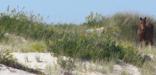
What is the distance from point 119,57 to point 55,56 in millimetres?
1881

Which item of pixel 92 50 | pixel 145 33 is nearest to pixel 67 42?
pixel 92 50

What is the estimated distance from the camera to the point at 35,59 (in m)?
11.7

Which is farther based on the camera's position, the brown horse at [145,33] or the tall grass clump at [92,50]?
the brown horse at [145,33]

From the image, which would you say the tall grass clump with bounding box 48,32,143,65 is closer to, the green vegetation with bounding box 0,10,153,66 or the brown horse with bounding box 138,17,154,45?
the green vegetation with bounding box 0,10,153,66

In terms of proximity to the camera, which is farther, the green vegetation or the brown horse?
the brown horse

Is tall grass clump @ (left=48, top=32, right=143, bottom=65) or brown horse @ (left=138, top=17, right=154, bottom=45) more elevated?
brown horse @ (left=138, top=17, right=154, bottom=45)

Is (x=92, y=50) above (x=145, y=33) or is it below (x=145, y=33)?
below

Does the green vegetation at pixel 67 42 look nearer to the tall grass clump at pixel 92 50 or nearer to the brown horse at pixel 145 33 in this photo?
the tall grass clump at pixel 92 50

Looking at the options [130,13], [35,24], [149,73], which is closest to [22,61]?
[149,73]

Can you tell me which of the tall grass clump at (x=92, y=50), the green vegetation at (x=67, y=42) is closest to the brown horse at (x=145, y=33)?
the green vegetation at (x=67, y=42)

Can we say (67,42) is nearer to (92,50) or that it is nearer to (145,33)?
(92,50)

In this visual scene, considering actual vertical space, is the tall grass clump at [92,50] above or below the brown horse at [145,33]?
below

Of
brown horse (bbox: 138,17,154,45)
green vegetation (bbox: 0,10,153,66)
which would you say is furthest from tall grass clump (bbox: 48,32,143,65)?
brown horse (bbox: 138,17,154,45)

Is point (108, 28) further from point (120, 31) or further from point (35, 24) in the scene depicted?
point (35, 24)
